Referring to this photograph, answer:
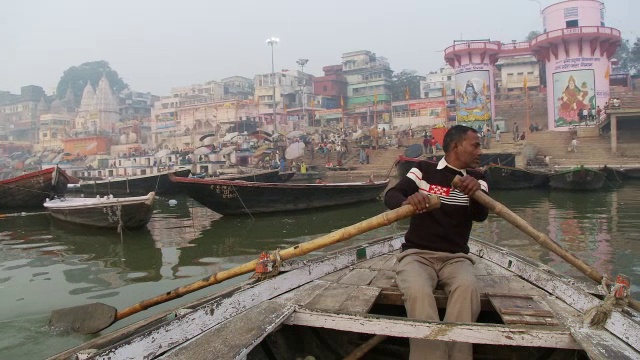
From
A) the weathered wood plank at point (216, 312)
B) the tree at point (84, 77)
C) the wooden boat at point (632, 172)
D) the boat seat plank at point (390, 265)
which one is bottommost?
the wooden boat at point (632, 172)

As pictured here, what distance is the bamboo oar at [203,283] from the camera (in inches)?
106

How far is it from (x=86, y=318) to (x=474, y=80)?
29.3 meters

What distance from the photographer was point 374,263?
371cm

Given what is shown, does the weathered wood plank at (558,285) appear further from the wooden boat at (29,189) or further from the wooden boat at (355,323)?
the wooden boat at (29,189)

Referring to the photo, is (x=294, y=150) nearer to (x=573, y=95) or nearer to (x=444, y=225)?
(x=573, y=95)

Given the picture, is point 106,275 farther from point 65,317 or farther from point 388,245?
point 388,245

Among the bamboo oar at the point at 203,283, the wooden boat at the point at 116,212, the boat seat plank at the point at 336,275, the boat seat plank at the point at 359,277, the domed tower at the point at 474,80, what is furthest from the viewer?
the domed tower at the point at 474,80

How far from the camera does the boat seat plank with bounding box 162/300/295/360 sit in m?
1.83

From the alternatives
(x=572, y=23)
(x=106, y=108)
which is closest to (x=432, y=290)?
(x=572, y=23)

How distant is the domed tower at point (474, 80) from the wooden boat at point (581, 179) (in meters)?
13.5

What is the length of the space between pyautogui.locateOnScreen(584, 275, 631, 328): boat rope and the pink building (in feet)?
91.7

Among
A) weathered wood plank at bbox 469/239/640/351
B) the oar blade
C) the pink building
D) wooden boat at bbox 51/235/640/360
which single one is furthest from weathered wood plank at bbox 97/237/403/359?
the pink building

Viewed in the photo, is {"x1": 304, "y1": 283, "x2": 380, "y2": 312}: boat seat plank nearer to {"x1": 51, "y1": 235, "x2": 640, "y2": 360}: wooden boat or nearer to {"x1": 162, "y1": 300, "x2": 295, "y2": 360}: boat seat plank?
{"x1": 51, "y1": 235, "x2": 640, "y2": 360}: wooden boat

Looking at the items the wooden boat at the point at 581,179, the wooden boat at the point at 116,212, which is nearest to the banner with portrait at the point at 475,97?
the wooden boat at the point at 581,179
